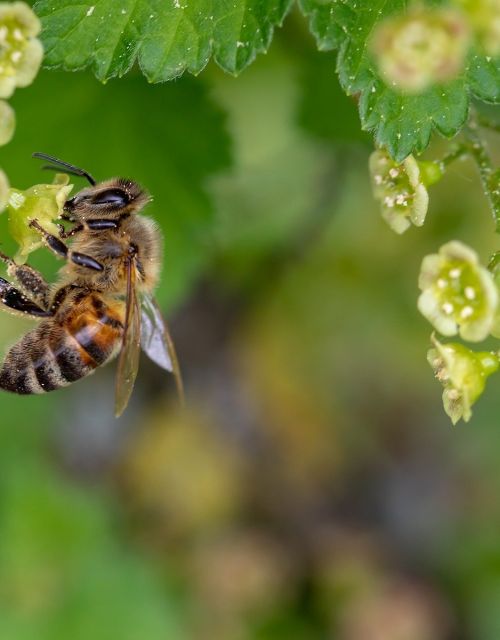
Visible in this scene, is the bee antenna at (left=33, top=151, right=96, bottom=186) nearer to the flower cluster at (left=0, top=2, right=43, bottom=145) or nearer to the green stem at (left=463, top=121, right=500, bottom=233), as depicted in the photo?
the flower cluster at (left=0, top=2, right=43, bottom=145)

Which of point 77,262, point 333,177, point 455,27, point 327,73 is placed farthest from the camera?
point 333,177

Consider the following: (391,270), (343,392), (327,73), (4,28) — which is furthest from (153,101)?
(343,392)

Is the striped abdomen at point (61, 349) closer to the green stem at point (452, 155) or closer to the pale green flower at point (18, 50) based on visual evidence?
the pale green flower at point (18, 50)

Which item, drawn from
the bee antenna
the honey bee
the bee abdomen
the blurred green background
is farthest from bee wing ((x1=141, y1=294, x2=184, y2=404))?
the blurred green background

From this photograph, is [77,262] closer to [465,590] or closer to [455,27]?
[455,27]

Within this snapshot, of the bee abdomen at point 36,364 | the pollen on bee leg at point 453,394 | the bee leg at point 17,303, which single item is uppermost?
the pollen on bee leg at point 453,394

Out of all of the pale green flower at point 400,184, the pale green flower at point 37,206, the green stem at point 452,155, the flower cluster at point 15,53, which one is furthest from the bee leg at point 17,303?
the green stem at point 452,155

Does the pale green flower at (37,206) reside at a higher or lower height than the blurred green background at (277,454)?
higher
